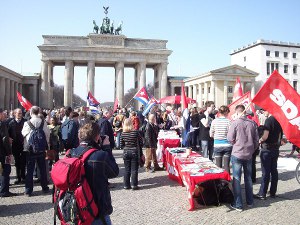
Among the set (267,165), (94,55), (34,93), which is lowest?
(267,165)

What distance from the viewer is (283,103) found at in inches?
240

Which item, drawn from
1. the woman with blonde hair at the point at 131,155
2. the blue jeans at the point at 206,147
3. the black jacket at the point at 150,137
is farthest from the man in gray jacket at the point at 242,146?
the blue jeans at the point at 206,147

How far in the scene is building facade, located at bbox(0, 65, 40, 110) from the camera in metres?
47.5

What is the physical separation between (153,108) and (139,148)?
27.0ft

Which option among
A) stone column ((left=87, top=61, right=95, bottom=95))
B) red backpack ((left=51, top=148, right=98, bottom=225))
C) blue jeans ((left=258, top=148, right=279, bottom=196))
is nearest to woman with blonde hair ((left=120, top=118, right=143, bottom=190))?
blue jeans ((left=258, top=148, right=279, bottom=196))

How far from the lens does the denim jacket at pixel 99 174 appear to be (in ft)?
11.0

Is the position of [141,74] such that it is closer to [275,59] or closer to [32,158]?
[275,59]

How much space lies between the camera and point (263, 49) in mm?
74875

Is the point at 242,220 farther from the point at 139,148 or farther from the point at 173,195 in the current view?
the point at 139,148

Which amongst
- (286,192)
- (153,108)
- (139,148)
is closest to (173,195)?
(139,148)

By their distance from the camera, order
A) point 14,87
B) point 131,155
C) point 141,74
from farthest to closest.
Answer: point 14,87
point 141,74
point 131,155

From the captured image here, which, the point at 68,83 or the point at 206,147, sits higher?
the point at 68,83

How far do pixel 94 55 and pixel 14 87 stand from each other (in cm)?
1557

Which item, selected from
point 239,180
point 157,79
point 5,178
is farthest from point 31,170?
point 157,79
